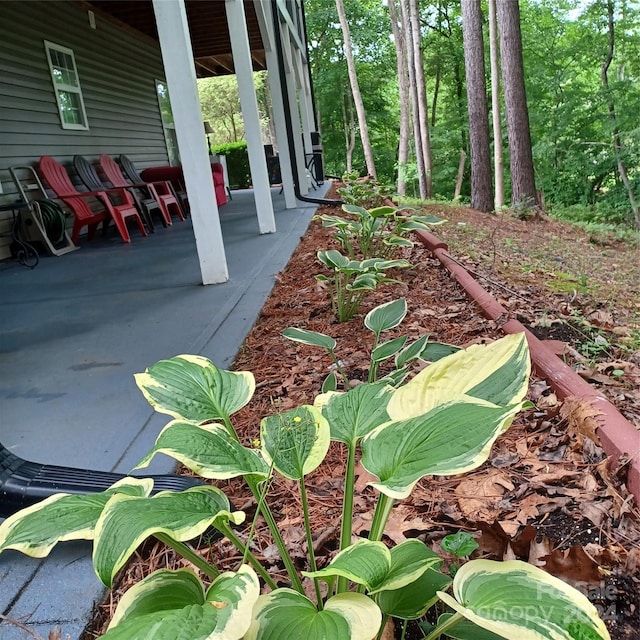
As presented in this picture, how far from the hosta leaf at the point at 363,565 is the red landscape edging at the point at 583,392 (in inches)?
30.5

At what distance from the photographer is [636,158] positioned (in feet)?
Answer: 38.6

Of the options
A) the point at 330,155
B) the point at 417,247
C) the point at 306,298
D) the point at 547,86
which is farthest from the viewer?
the point at 330,155

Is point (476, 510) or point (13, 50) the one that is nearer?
point (476, 510)

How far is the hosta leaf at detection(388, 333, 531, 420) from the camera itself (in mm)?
845

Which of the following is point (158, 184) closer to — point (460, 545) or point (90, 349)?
point (90, 349)

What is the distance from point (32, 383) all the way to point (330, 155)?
21746mm

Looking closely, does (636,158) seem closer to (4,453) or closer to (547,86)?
(547,86)

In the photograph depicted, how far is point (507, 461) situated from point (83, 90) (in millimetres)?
7170

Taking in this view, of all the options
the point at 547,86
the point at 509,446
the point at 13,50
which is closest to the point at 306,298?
the point at 509,446

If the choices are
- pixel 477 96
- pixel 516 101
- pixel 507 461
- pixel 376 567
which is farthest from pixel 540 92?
pixel 376 567

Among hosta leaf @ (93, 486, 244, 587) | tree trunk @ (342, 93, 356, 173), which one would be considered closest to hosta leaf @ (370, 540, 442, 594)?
hosta leaf @ (93, 486, 244, 587)

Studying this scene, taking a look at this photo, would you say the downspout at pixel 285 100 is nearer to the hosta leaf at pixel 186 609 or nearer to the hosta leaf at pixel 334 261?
the hosta leaf at pixel 334 261

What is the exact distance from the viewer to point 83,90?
6.58m

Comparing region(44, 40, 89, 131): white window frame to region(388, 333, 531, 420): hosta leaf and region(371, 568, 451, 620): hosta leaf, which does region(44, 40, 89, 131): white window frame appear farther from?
region(371, 568, 451, 620): hosta leaf
